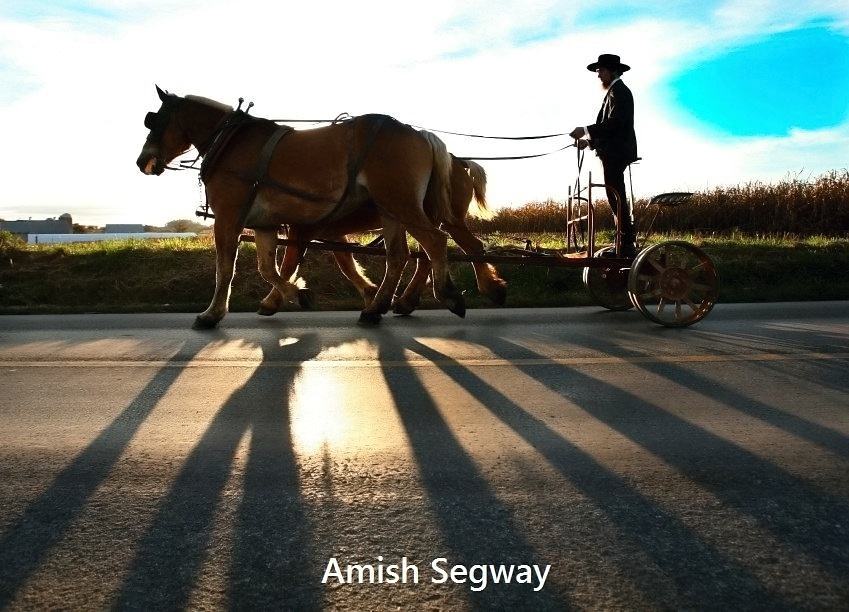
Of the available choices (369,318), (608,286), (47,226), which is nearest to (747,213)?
(608,286)

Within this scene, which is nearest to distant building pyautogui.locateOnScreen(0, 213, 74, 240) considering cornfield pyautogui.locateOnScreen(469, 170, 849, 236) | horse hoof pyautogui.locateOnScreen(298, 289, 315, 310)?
cornfield pyautogui.locateOnScreen(469, 170, 849, 236)

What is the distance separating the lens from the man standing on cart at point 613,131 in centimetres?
772

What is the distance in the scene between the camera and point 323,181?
287 inches

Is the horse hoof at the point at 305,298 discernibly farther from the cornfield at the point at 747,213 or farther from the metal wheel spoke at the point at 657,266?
the cornfield at the point at 747,213

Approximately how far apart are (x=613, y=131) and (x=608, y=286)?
65.6 inches

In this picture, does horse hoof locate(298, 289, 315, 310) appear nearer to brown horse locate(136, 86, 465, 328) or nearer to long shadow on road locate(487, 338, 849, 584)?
brown horse locate(136, 86, 465, 328)

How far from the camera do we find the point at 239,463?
3.11m

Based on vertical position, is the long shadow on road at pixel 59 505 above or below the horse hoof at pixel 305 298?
below

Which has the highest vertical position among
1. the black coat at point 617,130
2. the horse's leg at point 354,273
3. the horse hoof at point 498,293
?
the black coat at point 617,130

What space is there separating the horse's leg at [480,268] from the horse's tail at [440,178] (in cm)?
51

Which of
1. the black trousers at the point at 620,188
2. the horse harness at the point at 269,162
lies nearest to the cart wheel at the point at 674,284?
the black trousers at the point at 620,188

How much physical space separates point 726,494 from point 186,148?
6.63 meters

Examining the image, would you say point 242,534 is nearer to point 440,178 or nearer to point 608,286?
point 440,178

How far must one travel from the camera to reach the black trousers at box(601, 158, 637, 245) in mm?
7871
